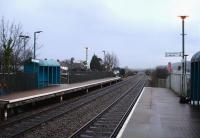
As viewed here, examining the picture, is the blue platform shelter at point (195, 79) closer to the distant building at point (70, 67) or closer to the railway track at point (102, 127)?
the railway track at point (102, 127)

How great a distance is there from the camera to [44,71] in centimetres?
3338

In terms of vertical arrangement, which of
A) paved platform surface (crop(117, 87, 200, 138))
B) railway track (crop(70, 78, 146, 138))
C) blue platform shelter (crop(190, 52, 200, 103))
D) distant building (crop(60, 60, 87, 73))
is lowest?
railway track (crop(70, 78, 146, 138))

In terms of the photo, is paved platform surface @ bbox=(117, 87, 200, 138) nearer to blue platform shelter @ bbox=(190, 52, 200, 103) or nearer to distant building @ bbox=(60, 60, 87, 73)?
blue platform shelter @ bbox=(190, 52, 200, 103)

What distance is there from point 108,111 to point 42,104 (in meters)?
4.70

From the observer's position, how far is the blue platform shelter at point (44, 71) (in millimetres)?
31034

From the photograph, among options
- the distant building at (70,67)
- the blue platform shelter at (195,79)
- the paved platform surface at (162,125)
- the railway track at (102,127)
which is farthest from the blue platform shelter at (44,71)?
the distant building at (70,67)

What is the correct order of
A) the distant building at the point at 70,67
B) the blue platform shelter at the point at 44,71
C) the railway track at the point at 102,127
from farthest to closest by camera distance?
the distant building at the point at 70,67 → the blue platform shelter at the point at 44,71 → the railway track at the point at 102,127

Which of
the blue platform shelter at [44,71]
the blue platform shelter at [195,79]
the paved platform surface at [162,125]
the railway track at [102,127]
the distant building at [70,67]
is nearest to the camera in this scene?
the paved platform surface at [162,125]

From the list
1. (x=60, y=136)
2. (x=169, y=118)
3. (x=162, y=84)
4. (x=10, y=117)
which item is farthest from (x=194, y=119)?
(x=162, y=84)

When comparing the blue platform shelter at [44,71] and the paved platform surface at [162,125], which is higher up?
the blue platform shelter at [44,71]

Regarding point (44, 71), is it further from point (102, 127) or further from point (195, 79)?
point (102, 127)

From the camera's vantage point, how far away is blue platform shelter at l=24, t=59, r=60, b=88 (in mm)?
31034

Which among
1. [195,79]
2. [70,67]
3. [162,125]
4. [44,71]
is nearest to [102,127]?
[162,125]

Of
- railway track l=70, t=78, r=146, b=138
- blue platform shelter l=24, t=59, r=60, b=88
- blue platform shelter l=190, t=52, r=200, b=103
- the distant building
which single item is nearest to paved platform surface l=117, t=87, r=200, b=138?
railway track l=70, t=78, r=146, b=138
